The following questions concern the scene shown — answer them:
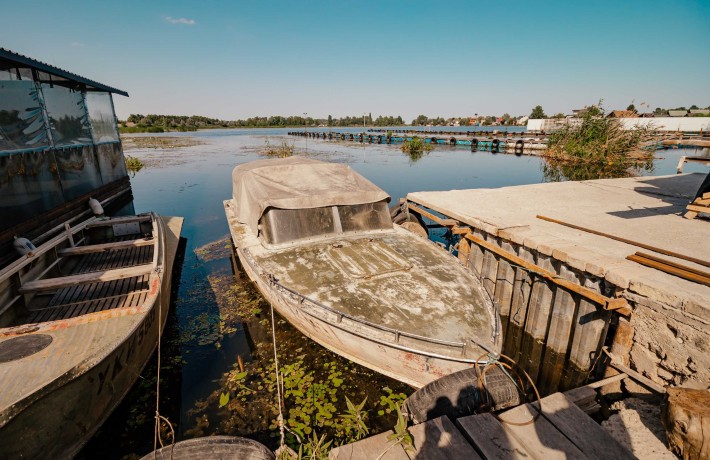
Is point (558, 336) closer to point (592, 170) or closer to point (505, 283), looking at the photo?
point (505, 283)

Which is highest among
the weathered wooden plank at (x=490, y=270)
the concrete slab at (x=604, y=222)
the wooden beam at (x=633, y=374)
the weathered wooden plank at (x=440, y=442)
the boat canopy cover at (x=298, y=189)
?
the boat canopy cover at (x=298, y=189)

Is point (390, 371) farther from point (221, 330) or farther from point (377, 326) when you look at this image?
point (221, 330)

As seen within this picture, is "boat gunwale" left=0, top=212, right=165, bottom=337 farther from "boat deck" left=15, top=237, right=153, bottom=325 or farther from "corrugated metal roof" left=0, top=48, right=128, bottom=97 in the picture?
"corrugated metal roof" left=0, top=48, right=128, bottom=97

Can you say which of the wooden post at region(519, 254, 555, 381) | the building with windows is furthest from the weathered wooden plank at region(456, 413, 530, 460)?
the building with windows

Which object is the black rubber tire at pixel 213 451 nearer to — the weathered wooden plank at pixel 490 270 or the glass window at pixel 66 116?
the weathered wooden plank at pixel 490 270

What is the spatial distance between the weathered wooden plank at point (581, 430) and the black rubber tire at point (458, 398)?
20.3 inches

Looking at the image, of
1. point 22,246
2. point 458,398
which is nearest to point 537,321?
point 458,398

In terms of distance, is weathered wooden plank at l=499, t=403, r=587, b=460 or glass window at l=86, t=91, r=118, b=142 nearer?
weathered wooden plank at l=499, t=403, r=587, b=460

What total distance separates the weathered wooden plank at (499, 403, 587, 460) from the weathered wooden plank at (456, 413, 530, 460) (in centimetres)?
10

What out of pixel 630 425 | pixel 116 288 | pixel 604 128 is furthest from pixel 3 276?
pixel 604 128

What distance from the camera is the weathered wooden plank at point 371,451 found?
3344 mm

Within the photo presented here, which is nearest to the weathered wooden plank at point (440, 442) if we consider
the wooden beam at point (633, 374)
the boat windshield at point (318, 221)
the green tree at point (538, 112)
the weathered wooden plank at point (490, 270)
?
the wooden beam at point (633, 374)

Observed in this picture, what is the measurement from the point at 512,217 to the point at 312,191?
20.2 ft

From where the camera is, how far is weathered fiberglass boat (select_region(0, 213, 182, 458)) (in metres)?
3.80
